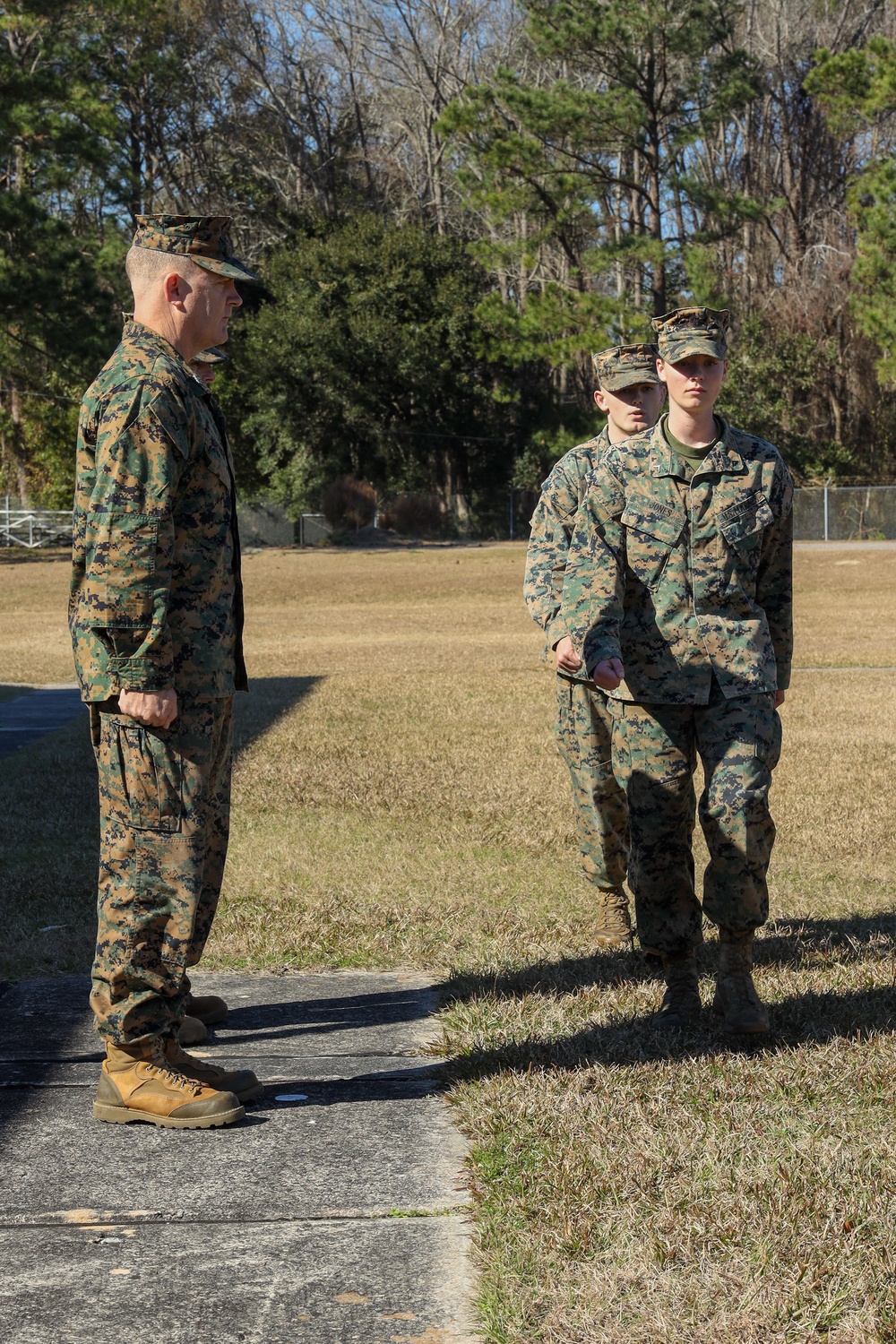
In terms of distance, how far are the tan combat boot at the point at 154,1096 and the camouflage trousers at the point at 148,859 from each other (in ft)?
0.24

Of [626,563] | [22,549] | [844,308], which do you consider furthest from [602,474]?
[844,308]

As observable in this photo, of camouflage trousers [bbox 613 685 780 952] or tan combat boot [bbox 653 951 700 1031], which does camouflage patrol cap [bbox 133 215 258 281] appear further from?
tan combat boot [bbox 653 951 700 1031]

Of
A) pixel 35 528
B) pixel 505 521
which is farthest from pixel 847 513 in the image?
pixel 35 528

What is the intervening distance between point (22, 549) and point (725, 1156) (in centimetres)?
4306

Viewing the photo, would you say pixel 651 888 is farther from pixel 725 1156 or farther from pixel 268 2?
pixel 268 2

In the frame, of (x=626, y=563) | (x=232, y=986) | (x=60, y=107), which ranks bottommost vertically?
(x=232, y=986)

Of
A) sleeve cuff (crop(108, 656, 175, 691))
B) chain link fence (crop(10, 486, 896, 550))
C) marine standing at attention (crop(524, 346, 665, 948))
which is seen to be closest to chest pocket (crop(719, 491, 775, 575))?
marine standing at attention (crop(524, 346, 665, 948))

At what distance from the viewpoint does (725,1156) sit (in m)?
3.42

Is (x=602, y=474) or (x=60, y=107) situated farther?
(x=60, y=107)

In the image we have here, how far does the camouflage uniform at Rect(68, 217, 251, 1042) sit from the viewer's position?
11.8 ft

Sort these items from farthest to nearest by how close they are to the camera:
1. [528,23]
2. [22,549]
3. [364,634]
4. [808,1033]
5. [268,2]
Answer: [268,2] → [22,549] → [528,23] → [364,634] → [808,1033]

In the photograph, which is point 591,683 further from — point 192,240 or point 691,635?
point 192,240

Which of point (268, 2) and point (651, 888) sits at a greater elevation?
point (268, 2)

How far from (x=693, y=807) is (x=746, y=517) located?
2.80ft
